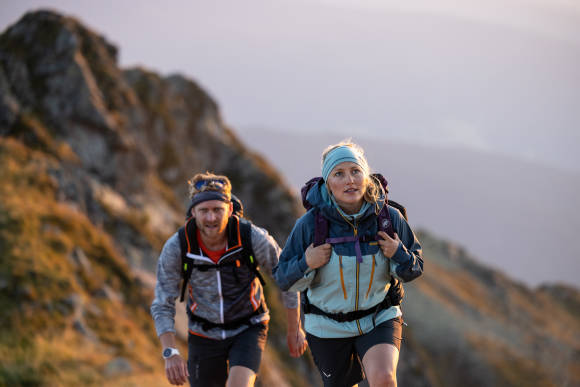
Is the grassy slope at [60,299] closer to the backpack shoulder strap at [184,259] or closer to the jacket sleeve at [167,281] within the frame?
the jacket sleeve at [167,281]

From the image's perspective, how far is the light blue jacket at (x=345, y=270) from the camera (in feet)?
15.5

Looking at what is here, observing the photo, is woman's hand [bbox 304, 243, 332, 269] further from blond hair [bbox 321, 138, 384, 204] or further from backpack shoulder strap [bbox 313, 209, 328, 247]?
blond hair [bbox 321, 138, 384, 204]

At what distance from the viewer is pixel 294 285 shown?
190 inches

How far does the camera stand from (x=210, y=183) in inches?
226

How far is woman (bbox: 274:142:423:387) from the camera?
4668mm

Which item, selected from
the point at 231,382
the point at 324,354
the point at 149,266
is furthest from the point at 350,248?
Result: the point at 149,266

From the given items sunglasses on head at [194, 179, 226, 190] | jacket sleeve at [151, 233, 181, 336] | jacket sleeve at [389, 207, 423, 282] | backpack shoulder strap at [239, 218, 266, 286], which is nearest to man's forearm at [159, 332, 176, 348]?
jacket sleeve at [151, 233, 181, 336]

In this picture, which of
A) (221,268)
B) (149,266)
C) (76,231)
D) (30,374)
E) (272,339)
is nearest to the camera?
(221,268)

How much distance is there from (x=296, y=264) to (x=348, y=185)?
3.21ft

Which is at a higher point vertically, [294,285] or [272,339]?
[272,339]

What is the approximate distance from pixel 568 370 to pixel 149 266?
Result: 6196 cm

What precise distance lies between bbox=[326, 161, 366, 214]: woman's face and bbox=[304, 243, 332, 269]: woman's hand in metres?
0.50

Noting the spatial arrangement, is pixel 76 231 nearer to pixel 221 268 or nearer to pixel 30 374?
pixel 30 374

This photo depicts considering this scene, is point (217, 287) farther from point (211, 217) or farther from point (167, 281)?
point (211, 217)
